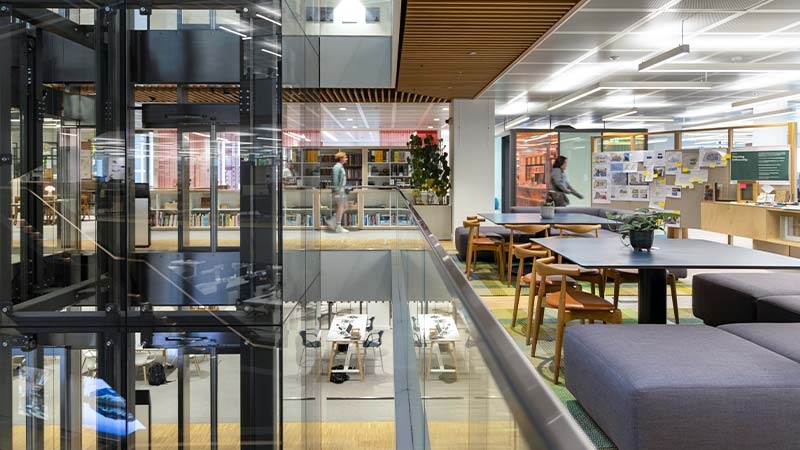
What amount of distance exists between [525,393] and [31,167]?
14.4 ft

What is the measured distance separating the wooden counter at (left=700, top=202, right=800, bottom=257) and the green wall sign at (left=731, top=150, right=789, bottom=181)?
684 millimetres

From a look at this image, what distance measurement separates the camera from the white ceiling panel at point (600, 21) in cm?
626

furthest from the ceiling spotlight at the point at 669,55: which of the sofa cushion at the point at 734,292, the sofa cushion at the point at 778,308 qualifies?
the sofa cushion at the point at 778,308

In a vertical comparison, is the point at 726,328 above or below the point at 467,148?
below

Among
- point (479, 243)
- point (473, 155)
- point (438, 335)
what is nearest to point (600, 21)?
point (479, 243)

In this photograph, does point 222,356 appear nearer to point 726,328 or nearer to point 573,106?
point 726,328

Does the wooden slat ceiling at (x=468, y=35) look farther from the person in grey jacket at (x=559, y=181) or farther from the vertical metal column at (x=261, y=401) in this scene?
the vertical metal column at (x=261, y=401)

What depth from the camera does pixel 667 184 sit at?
12.7 meters

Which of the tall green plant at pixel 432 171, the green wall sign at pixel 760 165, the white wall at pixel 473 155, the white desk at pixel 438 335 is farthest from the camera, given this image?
the tall green plant at pixel 432 171

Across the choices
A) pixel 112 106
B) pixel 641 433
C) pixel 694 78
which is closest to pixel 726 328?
pixel 641 433

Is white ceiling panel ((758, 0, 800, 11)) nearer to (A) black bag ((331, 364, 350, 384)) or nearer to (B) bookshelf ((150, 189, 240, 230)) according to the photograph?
(B) bookshelf ((150, 189, 240, 230))

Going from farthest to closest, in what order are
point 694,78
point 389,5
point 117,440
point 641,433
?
point 694,78 < point 389,5 < point 117,440 < point 641,433

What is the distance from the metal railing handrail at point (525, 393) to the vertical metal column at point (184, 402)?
148 inches

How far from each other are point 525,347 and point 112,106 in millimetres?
3614
